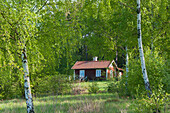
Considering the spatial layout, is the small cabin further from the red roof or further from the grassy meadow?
the grassy meadow


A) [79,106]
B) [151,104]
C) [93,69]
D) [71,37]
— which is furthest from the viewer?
[93,69]

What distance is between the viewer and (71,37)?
Result: 8.70 m

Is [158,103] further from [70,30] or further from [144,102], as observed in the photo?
[70,30]

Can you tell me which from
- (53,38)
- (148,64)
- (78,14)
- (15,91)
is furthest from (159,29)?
(15,91)

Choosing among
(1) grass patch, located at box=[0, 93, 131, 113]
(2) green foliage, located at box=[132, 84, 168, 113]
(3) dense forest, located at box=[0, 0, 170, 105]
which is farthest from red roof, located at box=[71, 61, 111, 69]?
(2) green foliage, located at box=[132, 84, 168, 113]

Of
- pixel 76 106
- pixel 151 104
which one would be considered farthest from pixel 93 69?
pixel 151 104

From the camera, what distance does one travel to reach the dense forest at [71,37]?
6.90 meters

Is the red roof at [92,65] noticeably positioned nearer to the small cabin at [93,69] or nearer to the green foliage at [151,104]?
the small cabin at [93,69]

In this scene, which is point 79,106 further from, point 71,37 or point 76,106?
point 71,37

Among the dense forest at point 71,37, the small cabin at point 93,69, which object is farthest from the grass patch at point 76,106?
the small cabin at point 93,69

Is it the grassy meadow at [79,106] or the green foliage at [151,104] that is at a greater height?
the green foliage at [151,104]

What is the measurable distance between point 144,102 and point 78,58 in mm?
44130

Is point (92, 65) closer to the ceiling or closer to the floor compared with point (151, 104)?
closer to the ceiling

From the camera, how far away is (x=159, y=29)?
A: 13.8m
